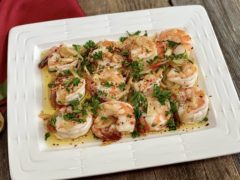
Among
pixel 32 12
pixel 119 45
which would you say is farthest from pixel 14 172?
pixel 32 12

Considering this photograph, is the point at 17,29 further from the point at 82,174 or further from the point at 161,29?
the point at 82,174

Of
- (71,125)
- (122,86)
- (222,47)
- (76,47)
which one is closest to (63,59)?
(76,47)

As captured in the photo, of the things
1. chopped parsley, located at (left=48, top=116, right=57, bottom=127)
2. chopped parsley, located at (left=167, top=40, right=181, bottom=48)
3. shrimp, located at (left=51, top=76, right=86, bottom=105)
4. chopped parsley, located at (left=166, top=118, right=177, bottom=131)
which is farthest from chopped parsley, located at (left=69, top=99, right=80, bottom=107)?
chopped parsley, located at (left=167, top=40, right=181, bottom=48)

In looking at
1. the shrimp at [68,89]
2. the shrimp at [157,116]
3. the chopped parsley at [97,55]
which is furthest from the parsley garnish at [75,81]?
the shrimp at [157,116]

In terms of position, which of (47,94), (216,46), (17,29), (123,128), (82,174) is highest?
(17,29)

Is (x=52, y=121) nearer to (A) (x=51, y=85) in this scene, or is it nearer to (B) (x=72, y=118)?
(B) (x=72, y=118)

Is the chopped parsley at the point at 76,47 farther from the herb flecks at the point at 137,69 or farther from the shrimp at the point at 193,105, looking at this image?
the shrimp at the point at 193,105
